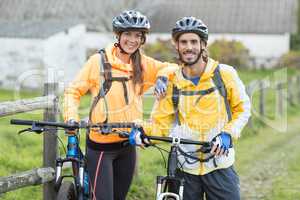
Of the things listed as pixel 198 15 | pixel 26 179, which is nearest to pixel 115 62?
pixel 26 179

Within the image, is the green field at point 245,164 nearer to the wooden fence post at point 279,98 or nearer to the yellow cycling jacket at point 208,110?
the yellow cycling jacket at point 208,110

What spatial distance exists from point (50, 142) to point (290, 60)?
34532 mm

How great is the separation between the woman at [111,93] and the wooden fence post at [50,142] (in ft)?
2.88

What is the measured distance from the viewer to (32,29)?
98.5ft

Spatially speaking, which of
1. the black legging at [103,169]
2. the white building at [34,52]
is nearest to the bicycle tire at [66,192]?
the black legging at [103,169]

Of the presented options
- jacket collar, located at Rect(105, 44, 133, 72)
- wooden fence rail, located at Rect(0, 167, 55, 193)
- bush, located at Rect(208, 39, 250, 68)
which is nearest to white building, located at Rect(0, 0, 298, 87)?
bush, located at Rect(208, 39, 250, 68)

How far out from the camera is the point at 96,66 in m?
5.34

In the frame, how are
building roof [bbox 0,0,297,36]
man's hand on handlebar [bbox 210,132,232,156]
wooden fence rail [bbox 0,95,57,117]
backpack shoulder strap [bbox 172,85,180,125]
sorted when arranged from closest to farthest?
man's hand on handlebar [bbox 210,132,232,156]
backpack shoulder strap [bbox 172,85,180,125]
wooden fence rail [bbox 0,95,57,117]
building roof [bbox 0,0,297,36]

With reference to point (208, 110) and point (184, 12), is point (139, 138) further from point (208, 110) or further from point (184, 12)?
point (184, 12)

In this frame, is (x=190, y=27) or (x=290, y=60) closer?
(x=190, y=27)

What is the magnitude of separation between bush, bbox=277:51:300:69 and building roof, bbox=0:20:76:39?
1401 centimetres

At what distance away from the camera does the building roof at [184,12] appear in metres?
44.6

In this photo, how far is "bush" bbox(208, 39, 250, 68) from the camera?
39037mm

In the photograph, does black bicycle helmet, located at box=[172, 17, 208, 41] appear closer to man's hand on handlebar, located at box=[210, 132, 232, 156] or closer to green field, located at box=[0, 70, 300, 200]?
man's hand on handlebar, located at box=[210, 132, 232, 156]
